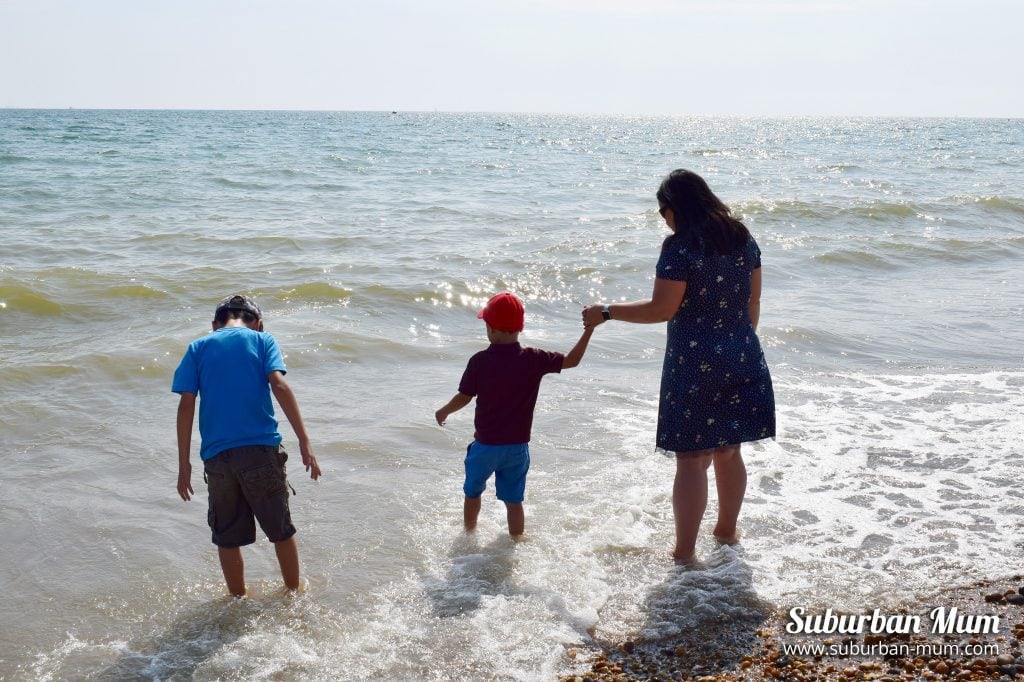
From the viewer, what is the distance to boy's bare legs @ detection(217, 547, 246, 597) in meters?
4.24

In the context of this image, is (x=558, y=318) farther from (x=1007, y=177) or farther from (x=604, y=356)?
(x=1007, y=177)

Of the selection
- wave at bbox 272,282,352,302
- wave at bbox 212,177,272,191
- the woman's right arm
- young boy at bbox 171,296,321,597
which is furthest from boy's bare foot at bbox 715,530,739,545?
wave at bbox 212,177,272,191

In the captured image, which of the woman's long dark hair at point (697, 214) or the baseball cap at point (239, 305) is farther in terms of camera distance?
the baseball cap at point (239, 305)

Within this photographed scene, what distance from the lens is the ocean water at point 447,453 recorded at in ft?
13.4

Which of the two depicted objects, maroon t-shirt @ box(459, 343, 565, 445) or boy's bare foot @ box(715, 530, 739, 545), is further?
boy's bare foot @ box(715, 530, 739, 545)

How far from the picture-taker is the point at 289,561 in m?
4.34

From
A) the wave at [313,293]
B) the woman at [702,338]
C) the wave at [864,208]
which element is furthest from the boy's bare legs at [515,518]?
the wave at [864,208]

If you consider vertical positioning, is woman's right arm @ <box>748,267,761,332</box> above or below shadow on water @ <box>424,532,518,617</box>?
above

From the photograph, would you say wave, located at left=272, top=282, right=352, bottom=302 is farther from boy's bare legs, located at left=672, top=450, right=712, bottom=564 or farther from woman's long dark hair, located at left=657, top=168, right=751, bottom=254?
woman's long dark hair, located at left=657, top=168, right=751, bottom=254

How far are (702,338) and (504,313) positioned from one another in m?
0.94

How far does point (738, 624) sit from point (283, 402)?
219cm

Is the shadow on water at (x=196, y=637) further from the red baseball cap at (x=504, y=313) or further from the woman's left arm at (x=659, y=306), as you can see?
the woman's left arm at (x=659, y=306)

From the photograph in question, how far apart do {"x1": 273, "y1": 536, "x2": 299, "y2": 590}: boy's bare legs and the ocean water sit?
0.08m

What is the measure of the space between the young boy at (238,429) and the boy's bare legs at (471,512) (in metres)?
1.02
